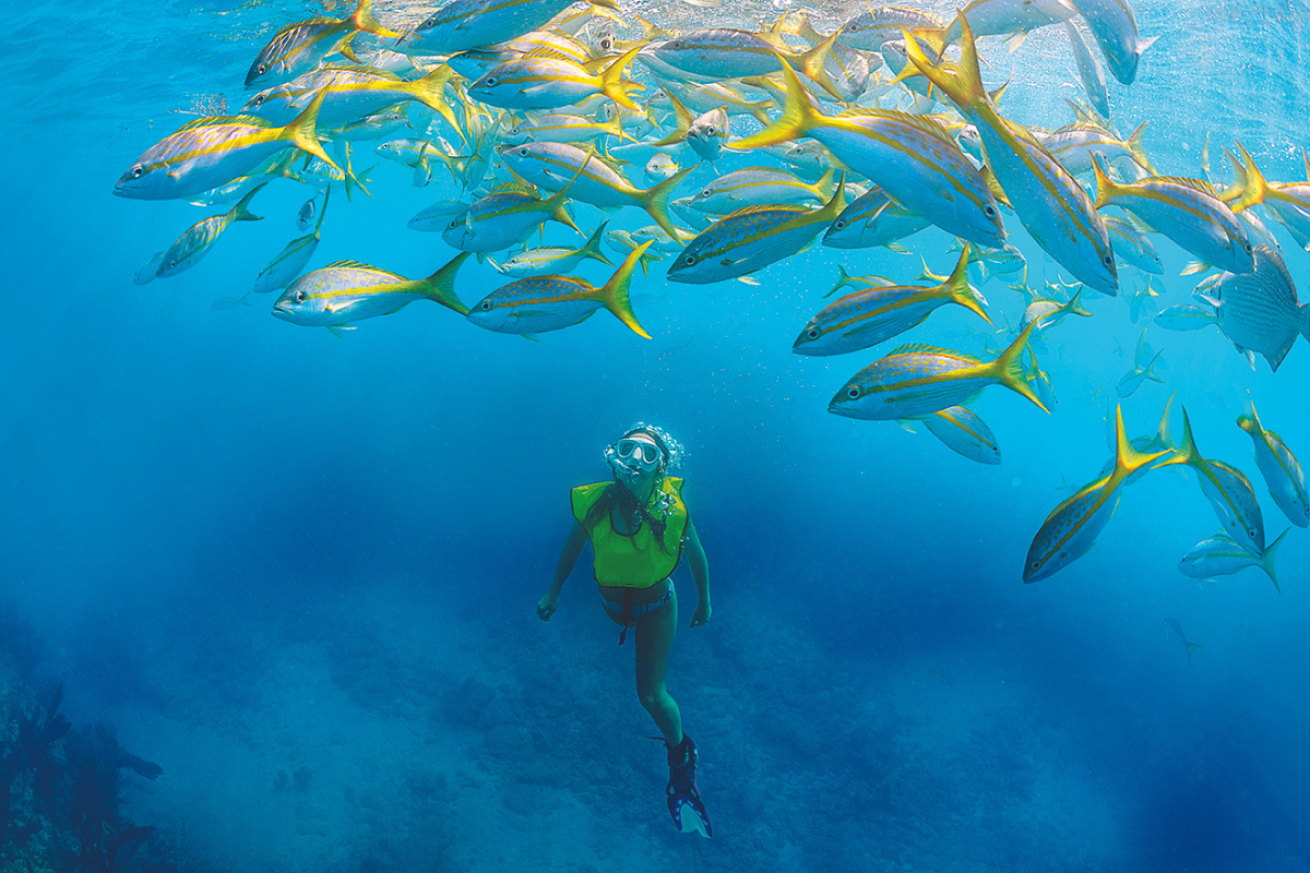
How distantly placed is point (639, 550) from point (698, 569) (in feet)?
2.73

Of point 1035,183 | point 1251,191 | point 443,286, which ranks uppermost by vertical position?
point 1035,183

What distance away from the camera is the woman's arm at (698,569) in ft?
17.0

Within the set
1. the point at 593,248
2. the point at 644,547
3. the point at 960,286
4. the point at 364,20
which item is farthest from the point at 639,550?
A: the point at 364,20

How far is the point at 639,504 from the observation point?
15.9ft

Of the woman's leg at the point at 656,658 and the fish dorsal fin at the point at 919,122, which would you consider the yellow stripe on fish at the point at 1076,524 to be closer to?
the fish dorsal fin at the point at 919,122

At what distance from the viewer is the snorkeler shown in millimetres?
4754

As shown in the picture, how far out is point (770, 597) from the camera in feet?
33.5

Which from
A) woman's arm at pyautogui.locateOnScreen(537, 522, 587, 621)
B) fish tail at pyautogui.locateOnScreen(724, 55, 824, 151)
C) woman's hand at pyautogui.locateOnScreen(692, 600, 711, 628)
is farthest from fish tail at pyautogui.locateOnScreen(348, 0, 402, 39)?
woman's hand at pyautogui.locateOnScreen(692, 600, 711, 628)

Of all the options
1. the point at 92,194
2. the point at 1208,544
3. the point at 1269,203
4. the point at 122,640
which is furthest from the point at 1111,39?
the point at 92,194

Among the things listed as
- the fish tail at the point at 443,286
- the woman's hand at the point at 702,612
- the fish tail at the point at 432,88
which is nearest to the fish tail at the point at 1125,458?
the fish tail at the point at 443,286

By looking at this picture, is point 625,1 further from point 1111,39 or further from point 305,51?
point 1111,39

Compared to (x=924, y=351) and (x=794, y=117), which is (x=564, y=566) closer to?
(x=924, y=351)

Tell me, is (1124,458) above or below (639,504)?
above

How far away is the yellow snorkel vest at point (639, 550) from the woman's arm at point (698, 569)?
22 cm
